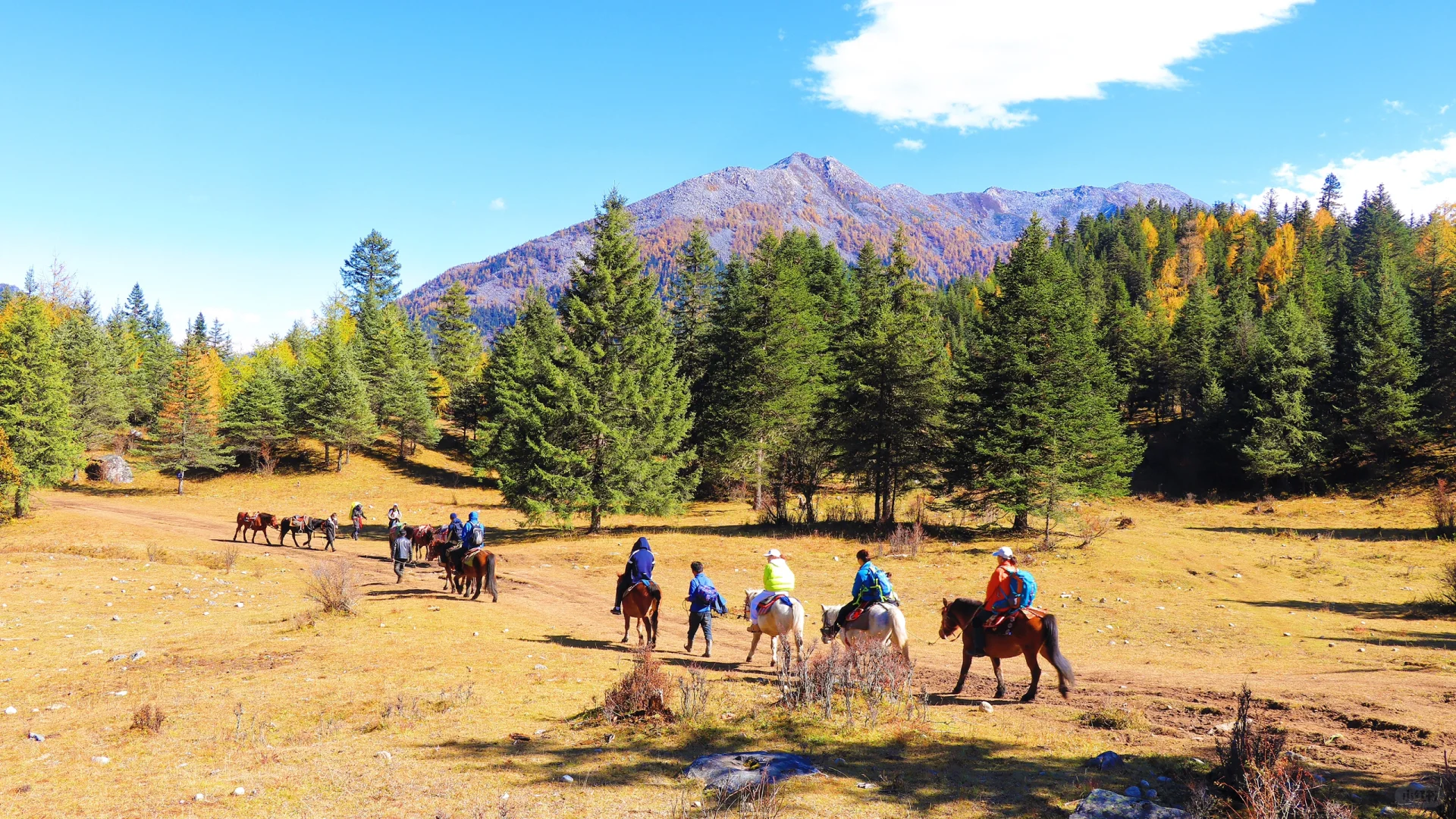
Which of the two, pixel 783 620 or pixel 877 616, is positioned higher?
pixel 877 616

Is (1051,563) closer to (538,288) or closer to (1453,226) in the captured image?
(538,288)

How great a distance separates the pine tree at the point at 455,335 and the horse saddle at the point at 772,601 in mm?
65011

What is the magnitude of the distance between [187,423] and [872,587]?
61.9 meters

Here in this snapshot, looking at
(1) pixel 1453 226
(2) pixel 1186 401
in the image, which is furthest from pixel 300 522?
(1) pixel 1453 226

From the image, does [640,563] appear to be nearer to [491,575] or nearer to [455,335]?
[491,575]

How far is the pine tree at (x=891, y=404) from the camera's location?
33.2 m

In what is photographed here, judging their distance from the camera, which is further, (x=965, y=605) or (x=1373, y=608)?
(x=1373, y=608)

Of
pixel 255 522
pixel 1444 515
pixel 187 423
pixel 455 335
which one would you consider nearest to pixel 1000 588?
pixel 255 522

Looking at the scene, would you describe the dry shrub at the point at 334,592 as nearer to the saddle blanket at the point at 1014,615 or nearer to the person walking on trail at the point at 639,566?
the person walking on trail at the point at 639,566

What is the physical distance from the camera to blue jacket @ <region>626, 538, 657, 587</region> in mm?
15070

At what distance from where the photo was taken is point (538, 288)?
61812mm

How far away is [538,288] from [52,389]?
3195 cm

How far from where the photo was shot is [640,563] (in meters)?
15.1

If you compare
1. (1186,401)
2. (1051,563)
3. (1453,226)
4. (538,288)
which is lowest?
(1051,563)
